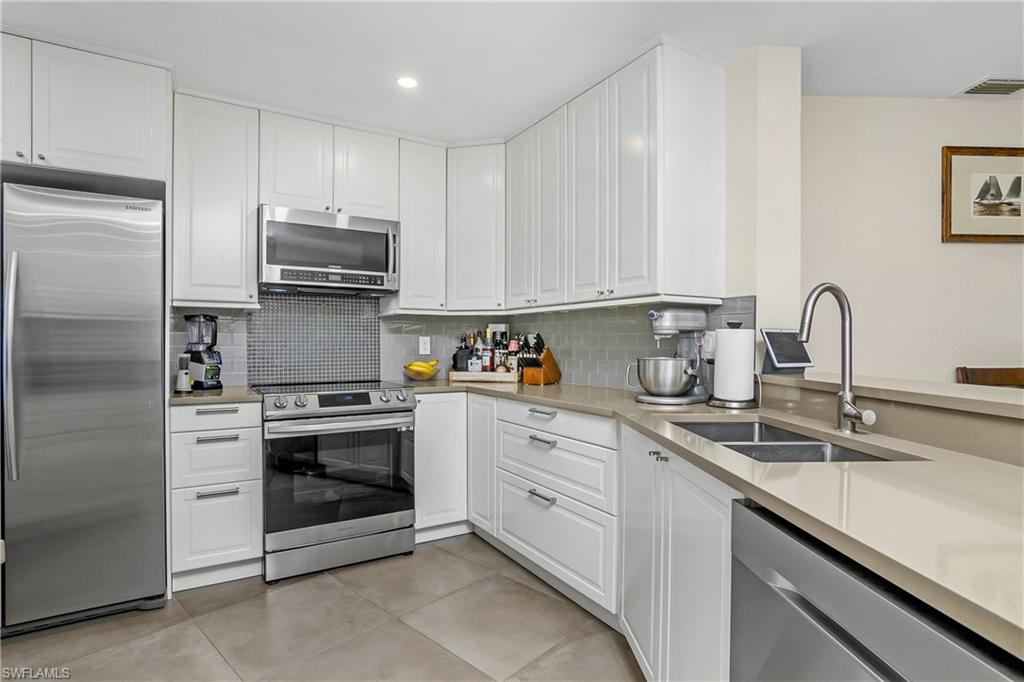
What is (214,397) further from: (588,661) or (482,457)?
(588,661)

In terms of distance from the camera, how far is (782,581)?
0.93 meters

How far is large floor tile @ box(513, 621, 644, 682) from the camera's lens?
1.92 metres

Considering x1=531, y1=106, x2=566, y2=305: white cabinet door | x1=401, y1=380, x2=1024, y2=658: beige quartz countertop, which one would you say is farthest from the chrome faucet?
x1=531, y1=106, x2=566, y2=305: white cabinet door

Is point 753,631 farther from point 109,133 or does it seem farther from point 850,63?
point 109,133

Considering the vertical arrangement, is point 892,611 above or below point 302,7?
below

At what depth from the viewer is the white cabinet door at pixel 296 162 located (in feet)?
9.89

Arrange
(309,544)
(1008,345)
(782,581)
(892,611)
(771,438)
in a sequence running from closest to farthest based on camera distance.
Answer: (892,611) → (782,581) → (771,438) → (309,544) → (1008,345)

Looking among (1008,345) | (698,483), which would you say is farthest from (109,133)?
(1008,345)

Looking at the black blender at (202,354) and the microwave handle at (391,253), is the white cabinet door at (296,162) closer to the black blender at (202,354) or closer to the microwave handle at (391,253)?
the microwave handle at (391,253)

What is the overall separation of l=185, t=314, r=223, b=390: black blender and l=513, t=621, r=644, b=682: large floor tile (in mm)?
2123

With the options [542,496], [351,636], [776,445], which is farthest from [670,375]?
Answer: [351,636]

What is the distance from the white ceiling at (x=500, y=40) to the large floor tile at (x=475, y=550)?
2.45 meters

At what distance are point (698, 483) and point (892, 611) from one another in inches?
27.5

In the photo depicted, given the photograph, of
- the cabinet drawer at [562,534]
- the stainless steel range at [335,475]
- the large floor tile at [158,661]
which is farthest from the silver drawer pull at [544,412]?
the large floor tile at [158,661]
